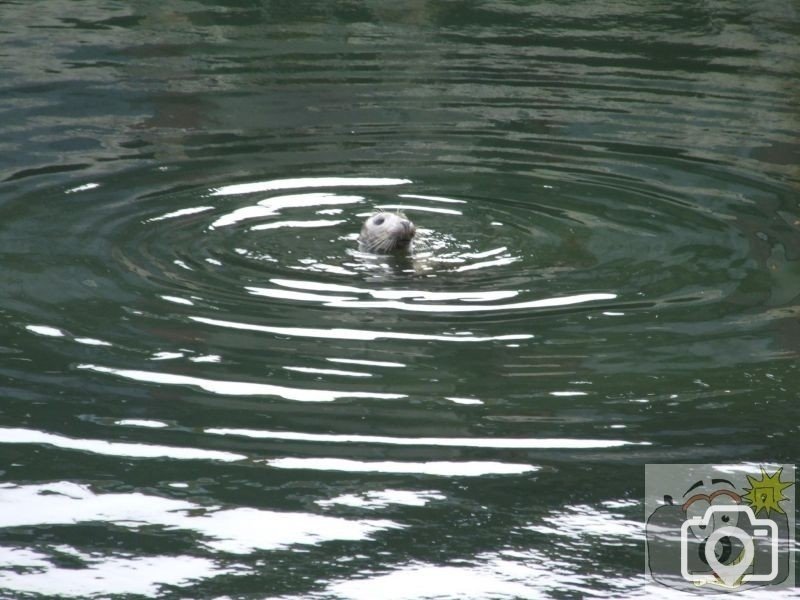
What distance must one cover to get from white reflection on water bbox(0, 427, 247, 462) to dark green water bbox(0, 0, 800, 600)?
0.04 feet

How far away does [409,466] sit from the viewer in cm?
467

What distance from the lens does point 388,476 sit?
4598 millimetres

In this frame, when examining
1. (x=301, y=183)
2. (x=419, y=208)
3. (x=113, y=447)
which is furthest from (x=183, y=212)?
(x=113, y=447)

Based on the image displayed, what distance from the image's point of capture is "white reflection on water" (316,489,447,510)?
14.5 ft

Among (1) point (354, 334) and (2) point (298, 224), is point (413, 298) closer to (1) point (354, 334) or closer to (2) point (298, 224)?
(1) point (354, 334)

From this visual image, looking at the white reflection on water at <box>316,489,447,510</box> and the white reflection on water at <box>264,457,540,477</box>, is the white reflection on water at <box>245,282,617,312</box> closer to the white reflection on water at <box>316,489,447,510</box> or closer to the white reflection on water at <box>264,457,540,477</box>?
the white reflection on water at <box>264,457,540,477</box>

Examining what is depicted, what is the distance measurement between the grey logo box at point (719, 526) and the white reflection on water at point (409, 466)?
0.51 m

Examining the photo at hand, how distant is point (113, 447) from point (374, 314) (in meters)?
1.74

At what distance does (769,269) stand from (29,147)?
521 cm

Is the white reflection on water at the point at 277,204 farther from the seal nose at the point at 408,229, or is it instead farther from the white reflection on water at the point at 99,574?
the white reflection on water at the point at 99,574

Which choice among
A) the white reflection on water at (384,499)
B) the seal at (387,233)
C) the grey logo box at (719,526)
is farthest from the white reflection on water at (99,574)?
the seal at (387,233)

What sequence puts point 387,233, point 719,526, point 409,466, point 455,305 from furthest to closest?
point 387,233 < point 455,305 < point 409,466 < point 719,526

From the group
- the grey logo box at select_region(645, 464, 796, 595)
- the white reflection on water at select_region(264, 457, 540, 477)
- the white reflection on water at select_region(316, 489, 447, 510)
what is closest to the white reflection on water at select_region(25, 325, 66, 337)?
the white reflection on water at select_region(264, 457, 540, 477)

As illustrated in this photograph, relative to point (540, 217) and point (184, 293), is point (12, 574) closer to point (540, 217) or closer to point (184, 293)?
point (184, 293)
